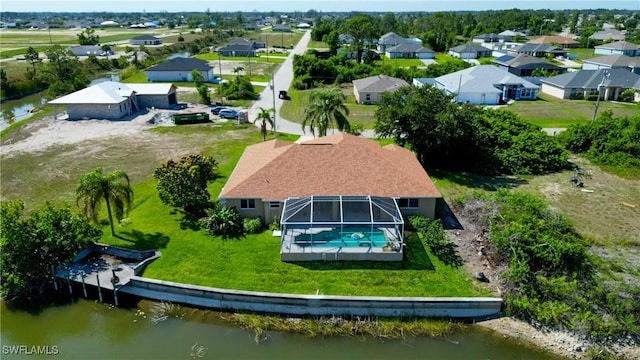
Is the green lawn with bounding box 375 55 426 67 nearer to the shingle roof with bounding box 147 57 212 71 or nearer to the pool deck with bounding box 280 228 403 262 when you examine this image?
the shingle roof with bounding box 147 57 212 71

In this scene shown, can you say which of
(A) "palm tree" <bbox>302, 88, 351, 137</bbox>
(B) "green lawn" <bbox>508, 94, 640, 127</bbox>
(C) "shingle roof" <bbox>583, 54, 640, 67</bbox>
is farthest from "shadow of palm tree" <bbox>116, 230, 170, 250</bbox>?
(C) "shingle roof" <bbox>583, 54, 640, 67</bbox>

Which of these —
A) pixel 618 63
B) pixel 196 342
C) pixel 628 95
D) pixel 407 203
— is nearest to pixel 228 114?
pixel 407 203

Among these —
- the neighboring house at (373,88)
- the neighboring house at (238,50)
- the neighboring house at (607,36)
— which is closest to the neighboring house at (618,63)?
the neighboring house at (373,88)

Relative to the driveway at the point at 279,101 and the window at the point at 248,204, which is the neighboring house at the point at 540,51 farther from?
the window at the point at 248,204

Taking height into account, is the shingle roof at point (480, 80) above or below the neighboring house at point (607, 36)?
below

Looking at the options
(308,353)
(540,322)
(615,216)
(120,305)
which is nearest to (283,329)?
(308,353)

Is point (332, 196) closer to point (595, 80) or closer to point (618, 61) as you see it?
point (595, 80)
